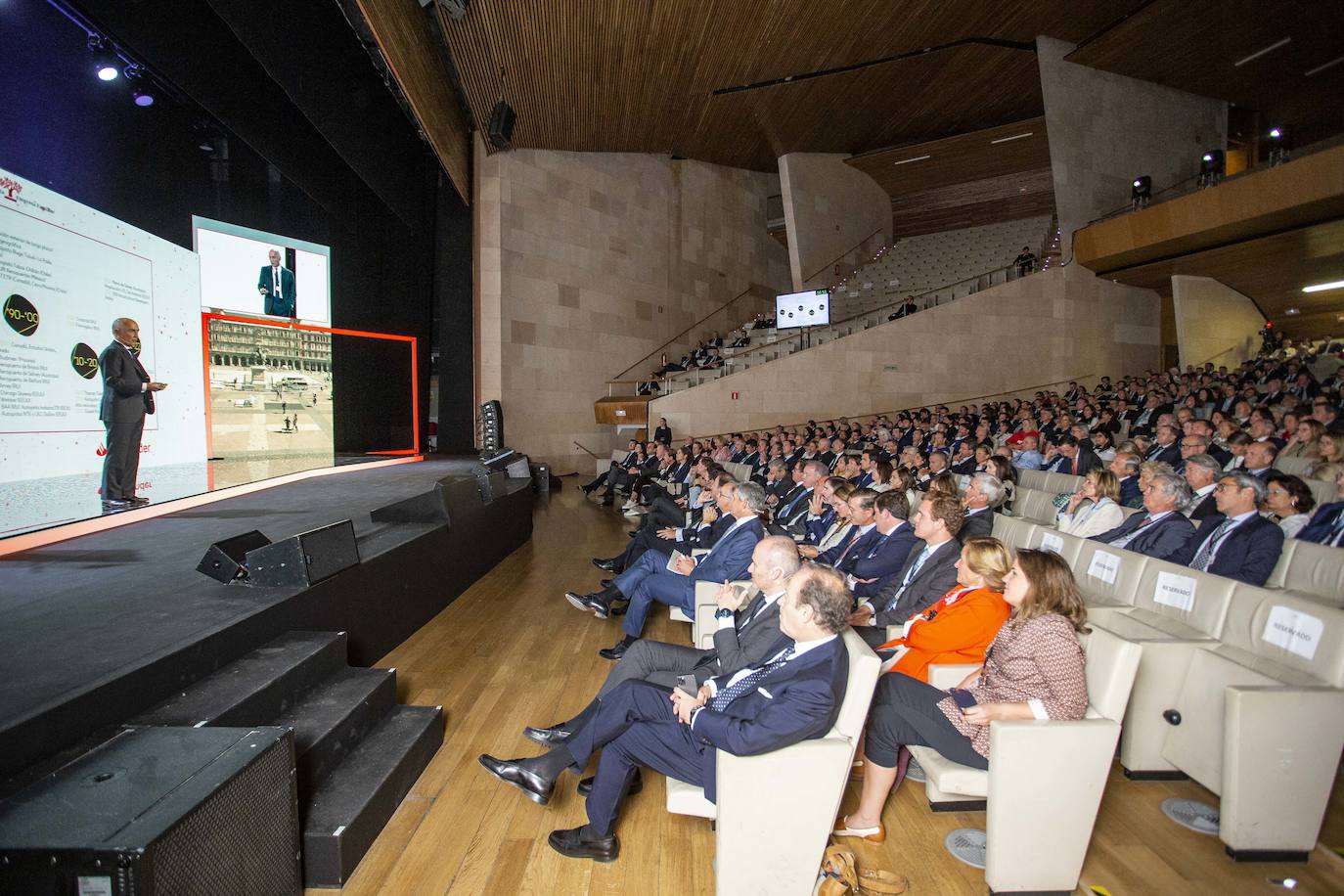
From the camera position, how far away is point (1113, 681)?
194 centimetres

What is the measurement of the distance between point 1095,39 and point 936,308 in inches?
195

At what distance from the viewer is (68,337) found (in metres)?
3.96

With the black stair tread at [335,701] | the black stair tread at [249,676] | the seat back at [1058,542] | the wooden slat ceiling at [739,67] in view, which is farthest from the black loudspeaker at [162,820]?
the wooden slat ceiling at [739,67]

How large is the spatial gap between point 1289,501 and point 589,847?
3.74m

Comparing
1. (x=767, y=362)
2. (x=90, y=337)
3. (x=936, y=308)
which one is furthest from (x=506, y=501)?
(x=936, y=308)

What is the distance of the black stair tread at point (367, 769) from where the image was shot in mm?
2014

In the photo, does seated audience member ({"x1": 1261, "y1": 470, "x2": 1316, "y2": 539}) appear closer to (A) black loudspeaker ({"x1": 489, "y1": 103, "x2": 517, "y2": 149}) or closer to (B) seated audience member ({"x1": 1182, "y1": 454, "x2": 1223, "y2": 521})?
(B) seated audience member ({"x1": 1182, "y1": 454, "x2": 1223, "y2": 521})

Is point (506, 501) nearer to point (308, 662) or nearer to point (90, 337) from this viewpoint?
point (90, 337)

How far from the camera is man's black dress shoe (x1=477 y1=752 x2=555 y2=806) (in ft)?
7.63

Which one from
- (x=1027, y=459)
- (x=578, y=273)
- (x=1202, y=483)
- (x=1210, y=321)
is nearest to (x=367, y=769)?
(x=1202, y=483)

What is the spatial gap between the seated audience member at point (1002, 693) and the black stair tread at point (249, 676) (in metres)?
1.93

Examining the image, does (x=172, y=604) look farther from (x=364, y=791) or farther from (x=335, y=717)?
(x=364, y=791)

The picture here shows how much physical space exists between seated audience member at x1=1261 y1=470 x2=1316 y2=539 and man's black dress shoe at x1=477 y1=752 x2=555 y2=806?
3701 mm

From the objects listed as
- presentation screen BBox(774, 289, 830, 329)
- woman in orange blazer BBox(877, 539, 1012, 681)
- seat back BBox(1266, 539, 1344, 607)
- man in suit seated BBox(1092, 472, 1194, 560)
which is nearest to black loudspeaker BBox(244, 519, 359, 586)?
woman in orange blazer BBox(877, 539, 1012, 681)
